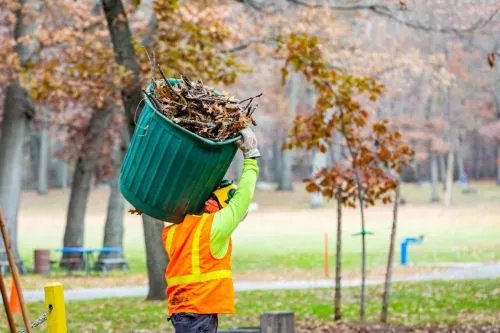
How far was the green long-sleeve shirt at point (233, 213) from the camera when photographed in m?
5.76

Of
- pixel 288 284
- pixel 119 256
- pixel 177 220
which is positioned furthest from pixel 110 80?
pixel 177 220

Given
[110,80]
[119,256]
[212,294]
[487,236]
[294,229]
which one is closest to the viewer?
[212,294]

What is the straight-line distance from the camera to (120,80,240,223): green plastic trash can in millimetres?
5590

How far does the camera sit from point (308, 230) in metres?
49.0

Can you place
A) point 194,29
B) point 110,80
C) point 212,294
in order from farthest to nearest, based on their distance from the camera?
1. point 110,80
2. point 194,29
3. point 212,294

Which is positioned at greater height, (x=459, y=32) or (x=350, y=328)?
(x=459, y=32)

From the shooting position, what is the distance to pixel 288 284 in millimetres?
22203

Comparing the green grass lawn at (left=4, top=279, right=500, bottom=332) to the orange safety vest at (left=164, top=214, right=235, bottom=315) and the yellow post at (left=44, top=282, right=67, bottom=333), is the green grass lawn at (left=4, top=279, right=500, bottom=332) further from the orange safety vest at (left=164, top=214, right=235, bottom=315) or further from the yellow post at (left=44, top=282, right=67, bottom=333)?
the yellow post at (left=44, top=282, right=67, bottom=333)

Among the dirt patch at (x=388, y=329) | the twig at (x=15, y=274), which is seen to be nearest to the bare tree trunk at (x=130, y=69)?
the dirt patch at (x=388, y=329)

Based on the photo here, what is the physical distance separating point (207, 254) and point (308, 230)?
43.4 metres

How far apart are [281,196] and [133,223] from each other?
50.3 ft

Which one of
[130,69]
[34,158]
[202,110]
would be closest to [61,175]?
[34,158]

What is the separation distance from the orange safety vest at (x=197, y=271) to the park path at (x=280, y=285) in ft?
44.4

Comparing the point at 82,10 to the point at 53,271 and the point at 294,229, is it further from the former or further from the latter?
the point at 294,229
